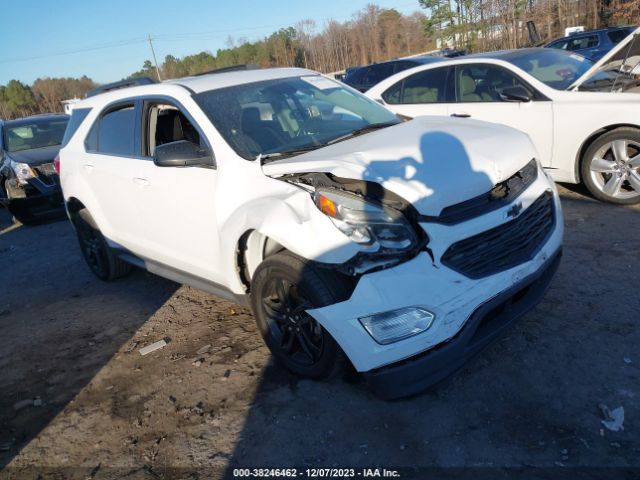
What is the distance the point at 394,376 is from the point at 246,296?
1.23 meters

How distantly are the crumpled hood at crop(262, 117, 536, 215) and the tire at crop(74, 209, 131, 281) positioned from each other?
2824mm

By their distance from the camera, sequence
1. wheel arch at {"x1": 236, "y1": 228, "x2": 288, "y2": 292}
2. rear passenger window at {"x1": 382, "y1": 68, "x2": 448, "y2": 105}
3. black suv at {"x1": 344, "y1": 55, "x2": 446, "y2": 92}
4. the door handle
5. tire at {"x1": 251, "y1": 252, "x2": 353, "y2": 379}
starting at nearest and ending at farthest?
tire at {"x1": 251, "y1": 252, "x2": 353, "y2": 379} → wheel arch at {"x1": 236, "y1": 228, "x2": 288, "y2": 292} → the door handle → rear passenger window at {"x1": 382, "y1": 68, "x2": 448, "y2": 105} → black suv at {"x1": 344, "y1": 55, "x2": 446, "y2": 92}

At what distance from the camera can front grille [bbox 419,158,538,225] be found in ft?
8.33

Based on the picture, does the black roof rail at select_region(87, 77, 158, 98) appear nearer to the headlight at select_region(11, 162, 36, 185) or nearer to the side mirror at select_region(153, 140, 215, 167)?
the side mirror at select_region(153, 140, 215, 167)

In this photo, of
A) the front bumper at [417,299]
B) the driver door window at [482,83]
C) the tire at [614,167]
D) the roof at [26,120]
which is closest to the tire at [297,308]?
the front bumper at [417,299]

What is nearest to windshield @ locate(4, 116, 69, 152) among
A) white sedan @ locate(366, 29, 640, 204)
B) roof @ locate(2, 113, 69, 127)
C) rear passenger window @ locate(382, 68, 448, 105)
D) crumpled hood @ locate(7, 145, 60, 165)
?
roof @ locate(2, 113, 69, 127)

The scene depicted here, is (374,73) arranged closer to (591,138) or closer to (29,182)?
(29,182)

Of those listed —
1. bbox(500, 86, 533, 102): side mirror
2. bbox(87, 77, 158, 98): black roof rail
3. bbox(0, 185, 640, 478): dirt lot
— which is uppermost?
bbox(87, 77, 158, 98): black roof rail

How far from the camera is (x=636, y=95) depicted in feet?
16.4

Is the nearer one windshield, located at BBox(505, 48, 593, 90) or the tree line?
windshield, located at BBox(505, 48, 593, 90)

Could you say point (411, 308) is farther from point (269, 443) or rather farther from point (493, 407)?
point (269, 443)

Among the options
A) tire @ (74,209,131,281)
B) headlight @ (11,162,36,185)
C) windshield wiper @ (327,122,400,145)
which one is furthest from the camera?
headlight @ (11,162,36,185)

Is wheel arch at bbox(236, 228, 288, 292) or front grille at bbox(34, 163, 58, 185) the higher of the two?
front grille at bbox(34, 163, 58, 185)

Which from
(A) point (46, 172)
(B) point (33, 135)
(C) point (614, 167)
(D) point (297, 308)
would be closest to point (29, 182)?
(A) point (46, 172)
